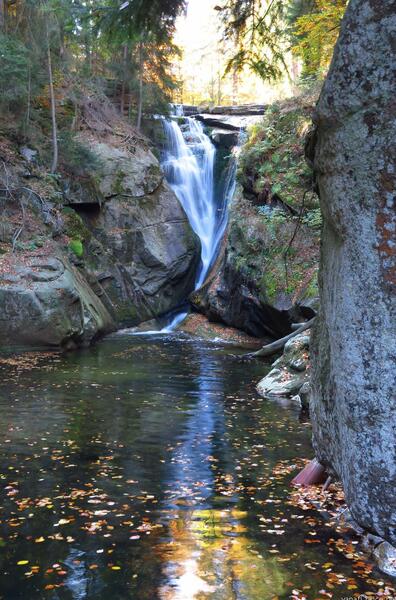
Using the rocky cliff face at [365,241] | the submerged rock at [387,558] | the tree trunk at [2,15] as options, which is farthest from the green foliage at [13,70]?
the submerged rock at [387,558]

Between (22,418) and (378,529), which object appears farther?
(22,418)

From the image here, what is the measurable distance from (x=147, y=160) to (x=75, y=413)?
16.4 meters

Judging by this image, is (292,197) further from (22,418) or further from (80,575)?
(80,575)

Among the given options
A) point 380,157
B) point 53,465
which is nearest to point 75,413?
point 53,465

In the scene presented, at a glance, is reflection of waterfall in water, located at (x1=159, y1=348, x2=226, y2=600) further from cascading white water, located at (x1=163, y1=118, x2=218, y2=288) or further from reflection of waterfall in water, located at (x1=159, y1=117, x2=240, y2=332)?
cascading white water, located at (x1=163, y1=118, x2=218, y2=288)

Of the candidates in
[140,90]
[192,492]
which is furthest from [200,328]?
[192,492]

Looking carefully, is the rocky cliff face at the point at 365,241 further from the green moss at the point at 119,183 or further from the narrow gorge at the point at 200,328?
the green moss at the point at 119,183

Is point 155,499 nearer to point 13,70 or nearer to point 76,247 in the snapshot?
point 76,247

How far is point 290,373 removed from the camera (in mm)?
12531

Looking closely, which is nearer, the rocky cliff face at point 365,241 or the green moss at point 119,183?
the rocky cliff face at point 365,241

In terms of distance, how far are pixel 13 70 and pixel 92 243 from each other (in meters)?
6.24

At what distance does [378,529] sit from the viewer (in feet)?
15.4

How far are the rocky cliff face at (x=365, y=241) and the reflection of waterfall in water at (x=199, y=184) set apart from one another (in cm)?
1838

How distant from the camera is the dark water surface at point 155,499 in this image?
478 centimetres
